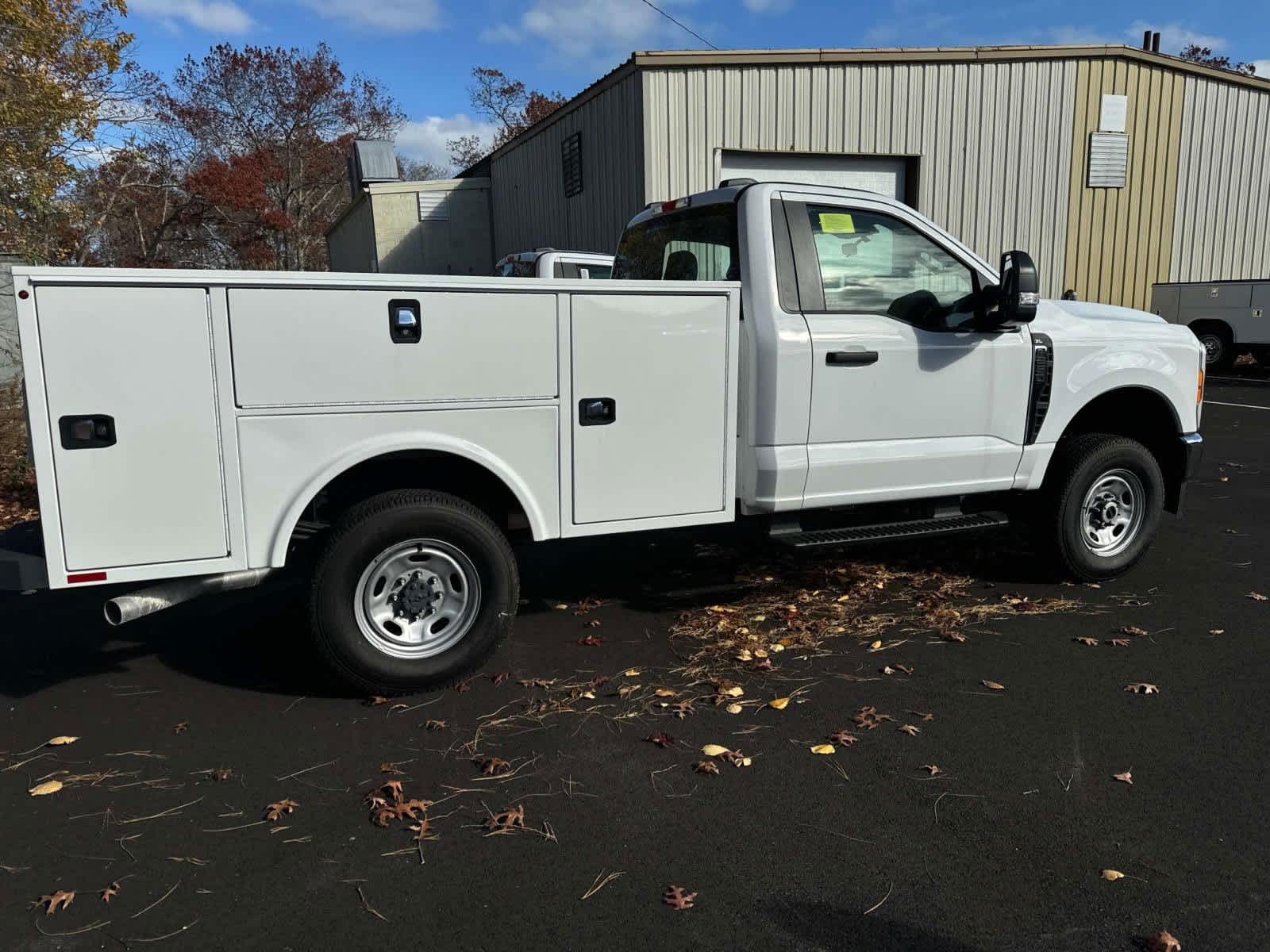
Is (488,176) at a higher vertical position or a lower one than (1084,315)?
higher

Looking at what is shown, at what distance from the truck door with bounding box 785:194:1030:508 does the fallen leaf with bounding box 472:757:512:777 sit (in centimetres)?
215

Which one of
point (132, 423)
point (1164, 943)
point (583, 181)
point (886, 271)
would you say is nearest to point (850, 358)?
point (886, 271)

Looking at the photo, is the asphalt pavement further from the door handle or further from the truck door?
the door handle

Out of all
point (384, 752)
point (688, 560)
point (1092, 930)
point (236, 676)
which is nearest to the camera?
point (1092, 930)

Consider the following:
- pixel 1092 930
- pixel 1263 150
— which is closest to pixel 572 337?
pixel 1092 930

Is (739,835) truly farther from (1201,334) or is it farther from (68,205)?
(1201,334)

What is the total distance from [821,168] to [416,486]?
1183 centimetres

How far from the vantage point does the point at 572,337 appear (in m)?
4.34

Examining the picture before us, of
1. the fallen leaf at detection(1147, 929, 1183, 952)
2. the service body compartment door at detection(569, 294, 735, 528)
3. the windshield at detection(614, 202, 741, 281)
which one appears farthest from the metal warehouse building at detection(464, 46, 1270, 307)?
the fallen leaf at detection(1147, 929, 1183, 952)

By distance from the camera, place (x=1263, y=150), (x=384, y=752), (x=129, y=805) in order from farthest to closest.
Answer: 1. (x=1263, y=150)
2. (x=384, y=752)
3. (x=129, y=805)

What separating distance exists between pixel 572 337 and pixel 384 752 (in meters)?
1.95

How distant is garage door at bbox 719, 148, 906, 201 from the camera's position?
14188mm

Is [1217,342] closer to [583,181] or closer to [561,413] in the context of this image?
[583,181]

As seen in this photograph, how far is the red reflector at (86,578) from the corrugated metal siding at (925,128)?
1080 cm
